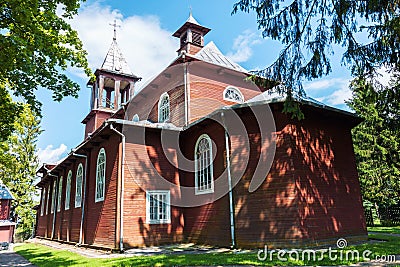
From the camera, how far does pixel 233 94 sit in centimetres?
1466

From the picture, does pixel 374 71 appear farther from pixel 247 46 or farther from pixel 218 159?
pixel 218 159

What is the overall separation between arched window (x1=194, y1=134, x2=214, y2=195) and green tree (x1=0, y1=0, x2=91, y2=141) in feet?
14.6

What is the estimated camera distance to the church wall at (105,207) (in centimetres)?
1041

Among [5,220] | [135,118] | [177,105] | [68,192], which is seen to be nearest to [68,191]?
[68,192]

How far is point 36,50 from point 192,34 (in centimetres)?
969

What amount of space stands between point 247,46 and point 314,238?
5548 mm

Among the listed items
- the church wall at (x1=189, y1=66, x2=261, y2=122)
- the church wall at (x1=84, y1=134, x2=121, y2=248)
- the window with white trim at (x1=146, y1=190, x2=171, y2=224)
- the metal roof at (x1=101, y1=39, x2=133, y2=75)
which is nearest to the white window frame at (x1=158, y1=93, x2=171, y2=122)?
the church wall at (x1=189, y1=66, x2=261, y2=122)

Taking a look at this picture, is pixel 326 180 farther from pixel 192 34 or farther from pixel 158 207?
pixel 192 34

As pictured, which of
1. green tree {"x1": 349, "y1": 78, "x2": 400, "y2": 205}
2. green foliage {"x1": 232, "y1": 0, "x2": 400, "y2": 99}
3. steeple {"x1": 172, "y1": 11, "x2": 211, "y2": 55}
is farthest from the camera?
green tree {"x1": 349, "y1": 78, "x2": 400, "y2": 205}

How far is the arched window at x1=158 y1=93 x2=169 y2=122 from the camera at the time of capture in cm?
1437

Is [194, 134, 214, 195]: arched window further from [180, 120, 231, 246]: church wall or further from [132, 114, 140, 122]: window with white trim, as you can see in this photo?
[132, 114, 140, 122]: window with white trim

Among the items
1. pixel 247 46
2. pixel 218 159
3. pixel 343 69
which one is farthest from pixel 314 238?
pixel 247 46

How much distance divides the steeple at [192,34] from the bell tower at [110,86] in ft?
20.4

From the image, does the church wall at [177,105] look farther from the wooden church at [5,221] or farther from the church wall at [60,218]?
the wooden church at [5,221]
